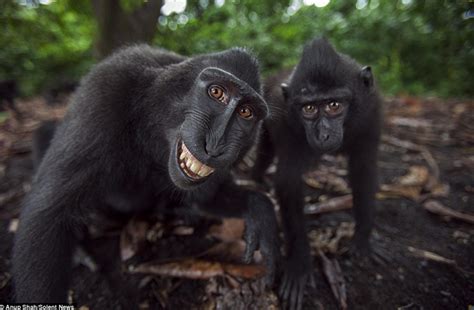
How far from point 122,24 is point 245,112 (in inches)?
135

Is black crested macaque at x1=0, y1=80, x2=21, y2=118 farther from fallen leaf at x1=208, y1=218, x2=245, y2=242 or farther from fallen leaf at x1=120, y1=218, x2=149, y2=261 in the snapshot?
fallen leaf at x1=208, y1=218, x2=245, y2=242

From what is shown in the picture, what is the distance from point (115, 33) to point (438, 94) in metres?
8.66

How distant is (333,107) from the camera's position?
288 cm

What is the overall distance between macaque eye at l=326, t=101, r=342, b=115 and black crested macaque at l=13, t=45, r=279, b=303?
81 cm

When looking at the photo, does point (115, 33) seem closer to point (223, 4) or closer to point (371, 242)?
point (371, 242)

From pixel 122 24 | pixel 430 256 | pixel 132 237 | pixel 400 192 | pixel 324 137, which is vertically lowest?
pixel 132 237

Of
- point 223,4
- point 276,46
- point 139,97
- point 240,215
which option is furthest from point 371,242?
point 223,4

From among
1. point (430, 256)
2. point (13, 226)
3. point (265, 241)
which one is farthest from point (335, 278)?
point (13, 226)

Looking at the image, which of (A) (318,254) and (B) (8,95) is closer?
(A) (318,254)

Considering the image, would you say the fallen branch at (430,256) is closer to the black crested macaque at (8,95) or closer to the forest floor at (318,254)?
the forest floor at (318,254)

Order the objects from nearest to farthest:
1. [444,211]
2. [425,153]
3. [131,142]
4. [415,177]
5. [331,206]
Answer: [131,142] < [444,211] < [331,206] < [415,177] < [425,153]

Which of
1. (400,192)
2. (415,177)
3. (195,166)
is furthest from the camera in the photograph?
(415,177)

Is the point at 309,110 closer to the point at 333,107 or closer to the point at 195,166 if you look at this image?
the point at 333,107

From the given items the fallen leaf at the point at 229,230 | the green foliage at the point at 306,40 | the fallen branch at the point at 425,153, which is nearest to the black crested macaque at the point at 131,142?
the fallen leaf at the point at 229,230
